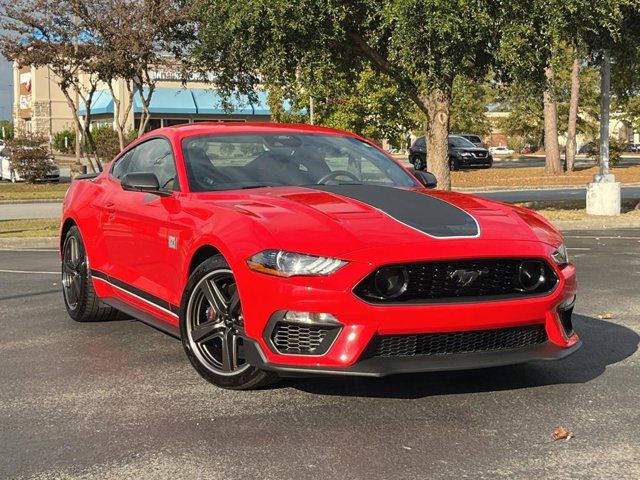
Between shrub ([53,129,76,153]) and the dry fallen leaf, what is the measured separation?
2579 inches

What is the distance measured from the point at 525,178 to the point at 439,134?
756 inches

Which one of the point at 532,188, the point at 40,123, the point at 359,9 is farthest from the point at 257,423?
the point at 40,123

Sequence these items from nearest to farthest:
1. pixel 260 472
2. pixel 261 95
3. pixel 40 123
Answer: pixel 260 472 → pixel 261 95 → pixel 40 123

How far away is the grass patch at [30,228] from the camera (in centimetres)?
1558

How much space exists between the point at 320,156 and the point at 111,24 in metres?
14.3

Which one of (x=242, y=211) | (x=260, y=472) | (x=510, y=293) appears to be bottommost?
(x=260, y=472)

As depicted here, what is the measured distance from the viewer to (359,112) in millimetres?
38094

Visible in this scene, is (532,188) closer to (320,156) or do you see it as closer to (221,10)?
(221,10)

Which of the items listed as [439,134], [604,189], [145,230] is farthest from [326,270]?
[604,189]

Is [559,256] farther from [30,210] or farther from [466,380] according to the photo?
[30,210]

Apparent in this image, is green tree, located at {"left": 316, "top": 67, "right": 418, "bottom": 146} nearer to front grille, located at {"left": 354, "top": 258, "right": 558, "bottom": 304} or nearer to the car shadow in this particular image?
the car shadow

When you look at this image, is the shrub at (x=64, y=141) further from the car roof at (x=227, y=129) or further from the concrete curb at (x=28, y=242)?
the car roof at (x=227, y=129)

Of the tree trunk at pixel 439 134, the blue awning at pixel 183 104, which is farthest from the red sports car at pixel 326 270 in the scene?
the blue awning at pixel 183 104

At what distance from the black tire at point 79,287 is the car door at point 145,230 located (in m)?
0.62
